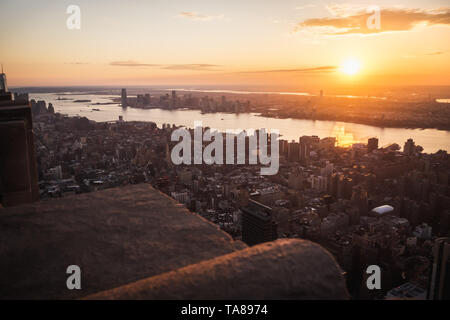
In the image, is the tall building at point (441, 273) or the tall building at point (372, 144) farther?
the tall building at point (372, 144)

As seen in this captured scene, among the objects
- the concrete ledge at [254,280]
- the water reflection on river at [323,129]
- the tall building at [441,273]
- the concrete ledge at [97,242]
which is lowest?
the tall building at [441,273]

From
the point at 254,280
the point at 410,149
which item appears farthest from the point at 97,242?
the point at 410,149

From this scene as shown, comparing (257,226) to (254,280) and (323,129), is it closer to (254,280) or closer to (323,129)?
(254,280)

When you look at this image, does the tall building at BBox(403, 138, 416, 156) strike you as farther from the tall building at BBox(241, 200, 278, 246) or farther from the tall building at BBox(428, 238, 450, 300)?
the tall building at BBox(241, 200, 278, 246)

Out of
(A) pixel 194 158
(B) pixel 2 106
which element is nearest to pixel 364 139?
(A) pixel 194 158

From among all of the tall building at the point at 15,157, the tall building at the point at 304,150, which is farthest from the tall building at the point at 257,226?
the tall building at the point at 304,150

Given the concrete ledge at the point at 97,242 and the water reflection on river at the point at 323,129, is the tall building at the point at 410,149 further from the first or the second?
the concrete ledge at the point at 97,242

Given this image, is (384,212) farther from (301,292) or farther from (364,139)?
(364,139)
